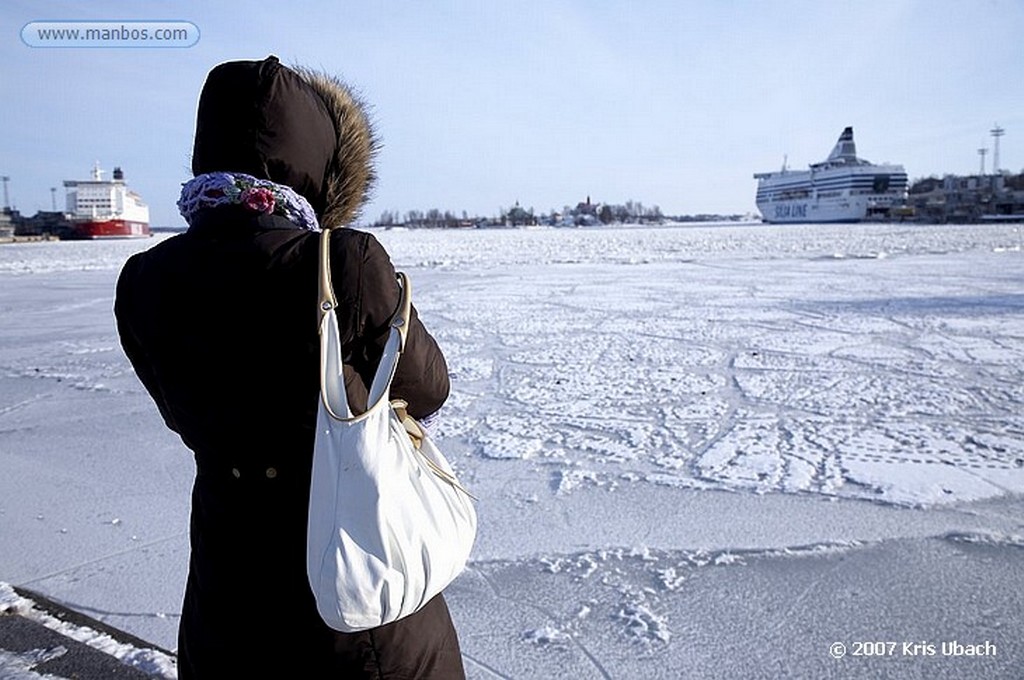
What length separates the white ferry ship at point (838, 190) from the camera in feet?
212

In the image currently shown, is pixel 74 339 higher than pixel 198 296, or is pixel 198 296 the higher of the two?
pixel 198 296

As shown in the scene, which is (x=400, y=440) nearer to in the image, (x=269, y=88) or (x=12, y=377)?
(x=269, y=88)

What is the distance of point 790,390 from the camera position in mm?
4629

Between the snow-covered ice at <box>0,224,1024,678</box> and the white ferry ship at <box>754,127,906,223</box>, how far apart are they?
213ft

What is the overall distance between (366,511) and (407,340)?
254mm

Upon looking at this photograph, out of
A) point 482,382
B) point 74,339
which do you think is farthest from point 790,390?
point 74,339

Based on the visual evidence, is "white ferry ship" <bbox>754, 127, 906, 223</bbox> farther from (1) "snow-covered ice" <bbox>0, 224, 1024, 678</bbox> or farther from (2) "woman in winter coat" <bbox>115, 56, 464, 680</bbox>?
(2) "woman in winter coat" <bbox>115, 56, 464, 680</bbox>

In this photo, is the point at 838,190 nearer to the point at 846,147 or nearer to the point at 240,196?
the point at 846,147

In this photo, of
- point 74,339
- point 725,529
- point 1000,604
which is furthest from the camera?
point 74,339

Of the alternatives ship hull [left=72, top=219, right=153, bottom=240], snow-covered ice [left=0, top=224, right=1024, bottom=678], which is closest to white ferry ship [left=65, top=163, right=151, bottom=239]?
ship hull [left=72, top=219, right=153, bottom=240]

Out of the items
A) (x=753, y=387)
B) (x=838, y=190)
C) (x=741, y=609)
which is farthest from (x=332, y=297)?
(x=838, y=190)

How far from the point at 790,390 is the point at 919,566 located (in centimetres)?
231

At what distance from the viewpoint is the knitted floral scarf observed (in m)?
1.05

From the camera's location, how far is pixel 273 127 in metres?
1.07
